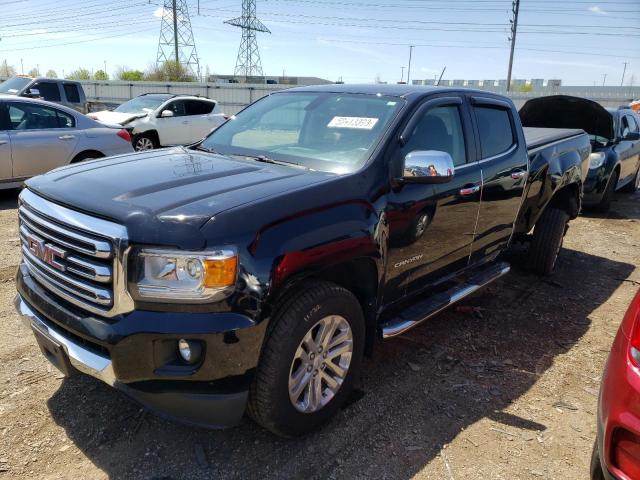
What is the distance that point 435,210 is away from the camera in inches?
135

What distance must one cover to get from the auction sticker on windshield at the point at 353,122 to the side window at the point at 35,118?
20.0 feet

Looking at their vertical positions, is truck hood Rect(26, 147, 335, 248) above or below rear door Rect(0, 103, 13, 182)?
above

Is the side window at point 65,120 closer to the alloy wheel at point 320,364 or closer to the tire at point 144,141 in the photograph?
the tire at point 144,141

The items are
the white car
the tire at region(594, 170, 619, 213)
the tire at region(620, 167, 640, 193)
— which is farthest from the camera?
the white car

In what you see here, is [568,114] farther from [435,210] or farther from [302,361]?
[302,361]

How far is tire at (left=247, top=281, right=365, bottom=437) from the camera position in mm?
2467

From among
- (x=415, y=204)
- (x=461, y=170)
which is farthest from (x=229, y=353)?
(x=461, y=170)

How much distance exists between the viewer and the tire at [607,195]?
29.0 ft

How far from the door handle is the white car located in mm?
9701

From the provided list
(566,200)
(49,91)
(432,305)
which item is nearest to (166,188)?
(432,305)

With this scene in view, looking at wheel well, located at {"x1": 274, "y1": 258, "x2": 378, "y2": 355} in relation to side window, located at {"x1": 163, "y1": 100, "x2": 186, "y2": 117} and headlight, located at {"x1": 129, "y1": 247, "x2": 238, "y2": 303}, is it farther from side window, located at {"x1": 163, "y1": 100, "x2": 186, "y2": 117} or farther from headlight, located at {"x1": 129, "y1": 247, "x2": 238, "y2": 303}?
side window, located at {"x1": 163, "y1": 100, "x2": 186, "y2": 117}

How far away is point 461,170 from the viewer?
3729mm

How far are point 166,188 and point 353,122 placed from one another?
4.52 ft

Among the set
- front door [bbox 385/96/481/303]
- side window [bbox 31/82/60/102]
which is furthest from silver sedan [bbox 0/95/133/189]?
side window [bbox 31/82/60/102]
